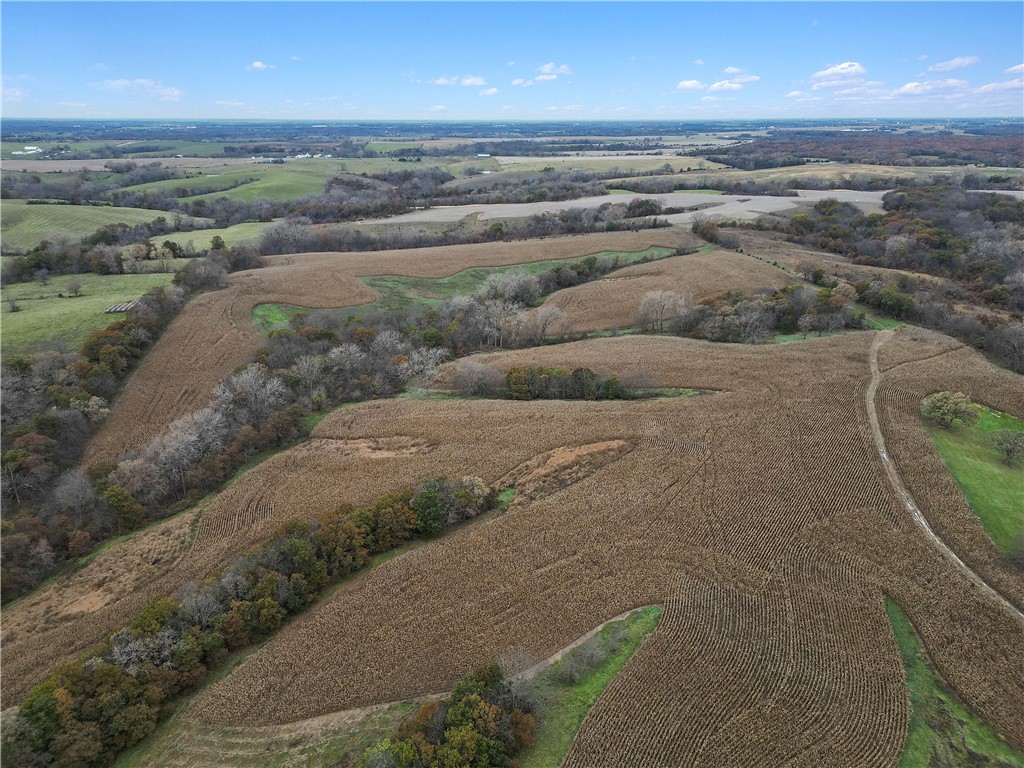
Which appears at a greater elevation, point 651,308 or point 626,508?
point 651,308

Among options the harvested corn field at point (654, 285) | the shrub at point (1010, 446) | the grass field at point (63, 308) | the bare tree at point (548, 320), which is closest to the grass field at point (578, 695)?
the shrub at point (1010, 446)

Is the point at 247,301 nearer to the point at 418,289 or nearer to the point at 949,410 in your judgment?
the point at 418,289

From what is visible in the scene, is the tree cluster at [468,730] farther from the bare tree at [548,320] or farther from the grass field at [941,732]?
the bare tree at [548,320]

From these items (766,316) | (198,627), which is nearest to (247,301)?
(198,627)

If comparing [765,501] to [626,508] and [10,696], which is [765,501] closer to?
[626,508]

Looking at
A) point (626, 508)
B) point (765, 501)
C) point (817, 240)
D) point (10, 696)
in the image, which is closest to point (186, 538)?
point (10, 696)

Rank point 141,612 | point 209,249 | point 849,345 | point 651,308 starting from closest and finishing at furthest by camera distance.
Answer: point 141,612, point 849,345, point 651,308, point 209,249
